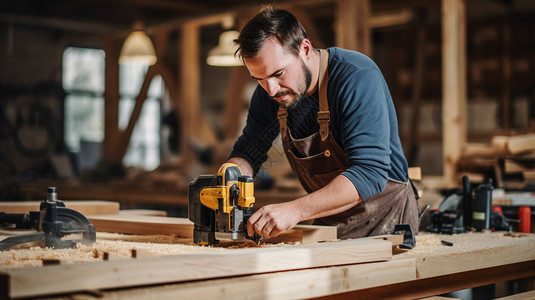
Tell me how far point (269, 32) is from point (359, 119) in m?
0.49

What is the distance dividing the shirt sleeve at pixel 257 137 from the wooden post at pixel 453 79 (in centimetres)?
372

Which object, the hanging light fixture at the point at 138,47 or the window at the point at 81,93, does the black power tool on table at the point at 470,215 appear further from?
the window at the point at 81,93

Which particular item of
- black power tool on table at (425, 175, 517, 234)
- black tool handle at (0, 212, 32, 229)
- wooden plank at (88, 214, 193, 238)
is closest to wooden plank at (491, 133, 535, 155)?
black power tool on table at (425, 175, 517, 234)

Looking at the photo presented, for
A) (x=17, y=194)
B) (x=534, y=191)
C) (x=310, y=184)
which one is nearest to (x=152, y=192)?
(x=17, y=194)

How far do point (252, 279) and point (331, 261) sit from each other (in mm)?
365

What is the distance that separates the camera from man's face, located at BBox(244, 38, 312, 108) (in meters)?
2.64

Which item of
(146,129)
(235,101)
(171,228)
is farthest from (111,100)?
(171,228)

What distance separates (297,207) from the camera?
2410 mm

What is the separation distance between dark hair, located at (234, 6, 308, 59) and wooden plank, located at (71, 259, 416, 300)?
95 cm

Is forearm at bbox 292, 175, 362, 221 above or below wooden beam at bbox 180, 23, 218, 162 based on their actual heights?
below

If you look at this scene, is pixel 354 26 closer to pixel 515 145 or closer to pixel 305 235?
pixel 515 145

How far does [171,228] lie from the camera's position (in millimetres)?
2822

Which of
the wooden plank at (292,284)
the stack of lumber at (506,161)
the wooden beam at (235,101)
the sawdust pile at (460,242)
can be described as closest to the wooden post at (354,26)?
the stack of lumber at (506,161)

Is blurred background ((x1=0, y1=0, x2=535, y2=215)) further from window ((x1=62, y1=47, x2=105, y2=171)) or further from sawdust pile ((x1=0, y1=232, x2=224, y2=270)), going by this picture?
sawdust pile ((x1=0, y1=232, x2=224, y2=270))
